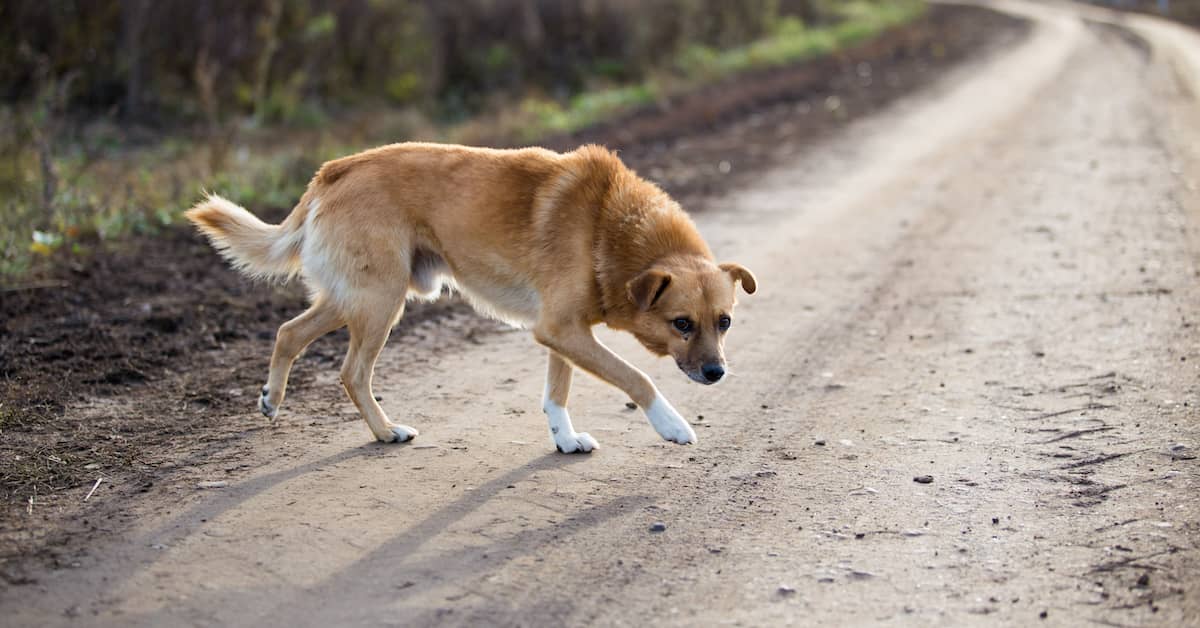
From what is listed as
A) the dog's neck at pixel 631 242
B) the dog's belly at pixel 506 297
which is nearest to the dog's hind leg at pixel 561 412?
the dog's belly at pixel 506 297

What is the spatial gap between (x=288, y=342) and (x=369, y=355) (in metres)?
0.46

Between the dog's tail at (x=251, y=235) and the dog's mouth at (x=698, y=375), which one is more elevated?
the dog's tail at (x=251, y=235)

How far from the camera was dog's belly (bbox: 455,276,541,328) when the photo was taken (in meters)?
5.75

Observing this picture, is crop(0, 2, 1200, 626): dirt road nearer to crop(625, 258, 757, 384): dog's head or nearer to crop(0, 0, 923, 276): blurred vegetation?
crop(625, 258, 757, 384): dog's head

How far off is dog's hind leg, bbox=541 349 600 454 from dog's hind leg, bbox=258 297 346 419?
43.8 inches

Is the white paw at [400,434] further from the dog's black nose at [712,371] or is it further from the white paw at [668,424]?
the dog's black nose at [712,371]

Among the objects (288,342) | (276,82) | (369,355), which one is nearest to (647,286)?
(369,355)

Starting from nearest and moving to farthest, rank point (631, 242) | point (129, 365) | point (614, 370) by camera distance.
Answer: point (614, 370) → point (631, 242) → point (129, 365)

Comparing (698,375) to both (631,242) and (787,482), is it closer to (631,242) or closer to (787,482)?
(787,482)

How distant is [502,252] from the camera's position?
569cm

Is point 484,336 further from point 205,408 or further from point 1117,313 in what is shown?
point 1117,313

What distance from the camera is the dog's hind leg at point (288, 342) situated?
579 cm

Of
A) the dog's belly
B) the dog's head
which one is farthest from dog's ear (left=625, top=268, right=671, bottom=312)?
the dog's belly

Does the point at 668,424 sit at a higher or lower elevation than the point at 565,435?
higher
